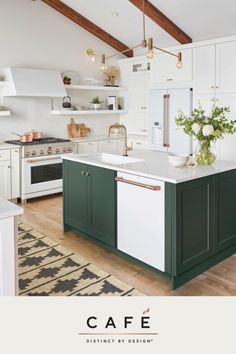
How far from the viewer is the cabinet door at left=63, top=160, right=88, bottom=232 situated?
12.3 ft

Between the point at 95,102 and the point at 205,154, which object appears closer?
the point at 205,154

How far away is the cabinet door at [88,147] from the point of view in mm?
6289

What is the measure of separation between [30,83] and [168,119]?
2366 mm

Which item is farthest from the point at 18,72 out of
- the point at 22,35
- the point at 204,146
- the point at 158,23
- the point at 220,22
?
the point at 204,146

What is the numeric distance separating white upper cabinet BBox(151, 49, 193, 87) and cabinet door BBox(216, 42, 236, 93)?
0.53 meters

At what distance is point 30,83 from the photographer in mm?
5578

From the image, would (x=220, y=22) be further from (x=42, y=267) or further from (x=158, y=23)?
(x=42, y=267)

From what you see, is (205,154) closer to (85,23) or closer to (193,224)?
(193,224)

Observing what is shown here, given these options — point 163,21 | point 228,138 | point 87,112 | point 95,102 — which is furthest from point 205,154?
point 95,102

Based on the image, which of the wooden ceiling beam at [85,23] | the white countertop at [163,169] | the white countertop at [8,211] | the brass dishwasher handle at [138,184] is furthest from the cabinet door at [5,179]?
the white countertop at [8,211]

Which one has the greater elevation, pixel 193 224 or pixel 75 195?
pixel 75 195

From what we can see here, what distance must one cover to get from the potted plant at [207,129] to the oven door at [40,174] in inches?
111

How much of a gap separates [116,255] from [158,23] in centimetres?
381
